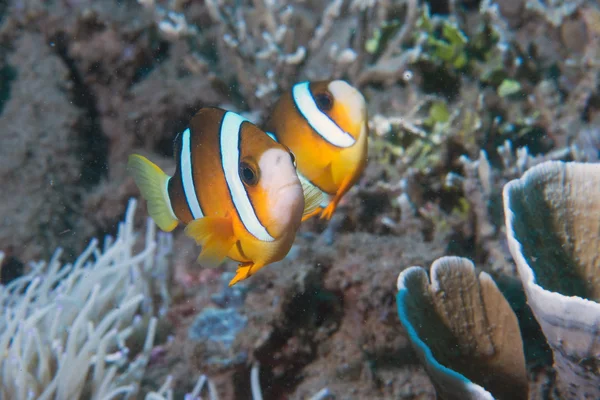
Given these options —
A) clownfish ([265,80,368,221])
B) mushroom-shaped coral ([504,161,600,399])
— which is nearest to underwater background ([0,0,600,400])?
mushroom-shaped coral ([504,161,600,399])

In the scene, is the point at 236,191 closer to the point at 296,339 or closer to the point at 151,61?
the point at 296,339

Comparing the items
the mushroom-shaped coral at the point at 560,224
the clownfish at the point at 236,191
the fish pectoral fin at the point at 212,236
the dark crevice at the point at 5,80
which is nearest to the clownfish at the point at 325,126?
the clownfish at the point at 236,191

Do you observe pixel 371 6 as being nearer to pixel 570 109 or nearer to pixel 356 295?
pixel 570 109

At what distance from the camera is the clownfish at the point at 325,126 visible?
1971mm

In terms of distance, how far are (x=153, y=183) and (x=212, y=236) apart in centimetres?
42

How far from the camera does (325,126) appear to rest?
1978 mm

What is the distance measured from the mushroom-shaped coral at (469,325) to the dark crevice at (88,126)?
378cm

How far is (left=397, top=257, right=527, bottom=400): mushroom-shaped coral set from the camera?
2152 millimetres

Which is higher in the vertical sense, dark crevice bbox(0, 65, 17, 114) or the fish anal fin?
the fish anal fin

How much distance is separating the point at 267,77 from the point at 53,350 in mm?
2988

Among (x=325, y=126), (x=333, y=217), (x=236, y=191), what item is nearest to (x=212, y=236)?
(x=236, y=191)

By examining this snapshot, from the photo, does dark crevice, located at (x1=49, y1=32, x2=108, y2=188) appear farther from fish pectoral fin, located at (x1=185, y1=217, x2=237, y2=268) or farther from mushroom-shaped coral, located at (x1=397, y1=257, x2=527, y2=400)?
mushroom-shaped coral, located at (x1=397, y1=257, x2=527, y2=400)

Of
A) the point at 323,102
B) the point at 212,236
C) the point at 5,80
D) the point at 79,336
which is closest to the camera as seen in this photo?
the point at 212,236

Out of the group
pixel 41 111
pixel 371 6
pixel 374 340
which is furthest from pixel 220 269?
pixel 371 6
